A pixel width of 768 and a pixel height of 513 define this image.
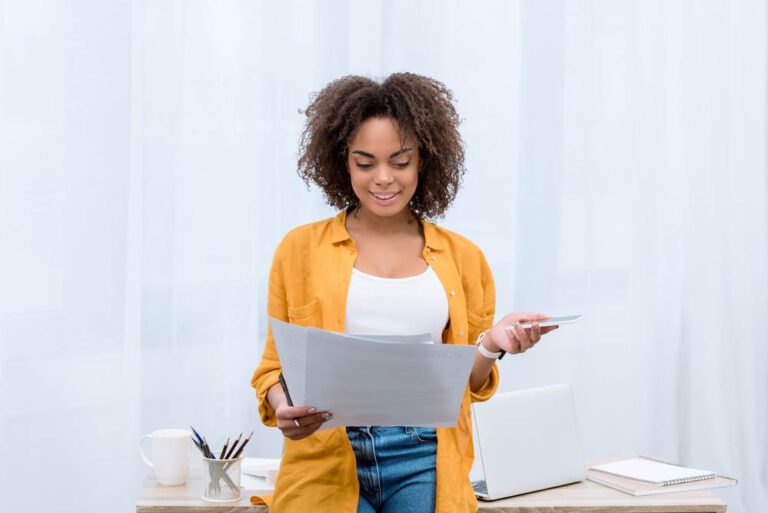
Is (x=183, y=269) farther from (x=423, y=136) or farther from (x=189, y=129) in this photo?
(x=423, y=136)

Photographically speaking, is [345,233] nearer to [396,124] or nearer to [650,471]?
[396,124]

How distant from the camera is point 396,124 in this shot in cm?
156

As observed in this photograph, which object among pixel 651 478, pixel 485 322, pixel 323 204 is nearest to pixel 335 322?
pixel 485 322

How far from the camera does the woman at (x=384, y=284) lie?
1486 mm

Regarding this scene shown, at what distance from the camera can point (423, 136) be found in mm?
1576

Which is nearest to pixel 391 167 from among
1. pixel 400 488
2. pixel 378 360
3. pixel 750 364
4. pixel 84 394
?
pixel 378 360

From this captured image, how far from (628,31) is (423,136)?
4.98 feet

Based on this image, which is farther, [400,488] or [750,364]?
[750,364]

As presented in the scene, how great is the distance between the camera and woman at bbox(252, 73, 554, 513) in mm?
1486

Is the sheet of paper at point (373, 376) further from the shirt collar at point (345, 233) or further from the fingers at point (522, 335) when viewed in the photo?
the shirt collar at point (345, 233)

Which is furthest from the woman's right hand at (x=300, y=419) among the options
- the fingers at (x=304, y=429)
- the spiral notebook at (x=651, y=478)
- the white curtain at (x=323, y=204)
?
the white curtain at (x=323, y=204)

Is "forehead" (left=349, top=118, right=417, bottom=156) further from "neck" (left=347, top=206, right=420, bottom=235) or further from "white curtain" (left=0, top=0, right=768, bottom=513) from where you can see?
"white curtain" (left=0, top=0, right=768, bottom=513)

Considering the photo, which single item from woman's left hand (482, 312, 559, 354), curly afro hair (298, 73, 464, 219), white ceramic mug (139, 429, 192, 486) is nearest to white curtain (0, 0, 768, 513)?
white ceramic mug (139, 429, 192, 486)

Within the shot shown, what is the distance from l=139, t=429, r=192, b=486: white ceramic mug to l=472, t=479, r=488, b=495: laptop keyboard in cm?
53
